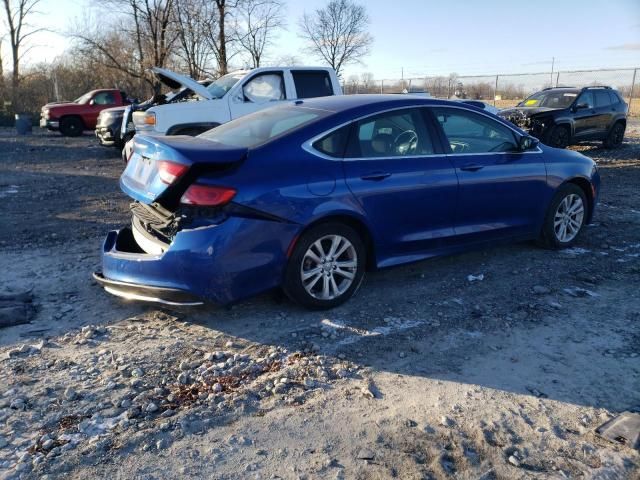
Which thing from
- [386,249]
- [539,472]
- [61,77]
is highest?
[61,77]

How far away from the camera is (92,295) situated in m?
4.66

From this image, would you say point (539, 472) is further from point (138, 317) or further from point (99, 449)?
point (138, 317)

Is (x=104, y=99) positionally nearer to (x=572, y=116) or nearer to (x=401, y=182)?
(x=572, y=116)

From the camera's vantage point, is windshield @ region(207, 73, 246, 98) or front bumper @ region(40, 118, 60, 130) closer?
windshield @ region(207, 73, 246, 98)

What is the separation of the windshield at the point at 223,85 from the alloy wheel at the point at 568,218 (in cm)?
669

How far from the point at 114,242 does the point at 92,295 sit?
0.54 metres

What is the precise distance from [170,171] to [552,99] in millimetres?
14015

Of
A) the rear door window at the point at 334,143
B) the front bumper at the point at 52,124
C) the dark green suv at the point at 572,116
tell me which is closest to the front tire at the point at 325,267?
the rear door window at the point at 334,143

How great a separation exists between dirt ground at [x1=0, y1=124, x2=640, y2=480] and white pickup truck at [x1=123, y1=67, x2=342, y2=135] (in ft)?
17.0

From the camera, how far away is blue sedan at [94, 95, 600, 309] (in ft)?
12.6

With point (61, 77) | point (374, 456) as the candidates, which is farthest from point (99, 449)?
point (61, 77)

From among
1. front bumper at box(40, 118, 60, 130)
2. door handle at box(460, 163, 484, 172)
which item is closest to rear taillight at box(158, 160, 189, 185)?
door handle at box(460, 163, 484, 172)

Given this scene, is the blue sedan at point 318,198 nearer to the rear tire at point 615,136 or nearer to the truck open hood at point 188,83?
the truck open hood at point 188,83

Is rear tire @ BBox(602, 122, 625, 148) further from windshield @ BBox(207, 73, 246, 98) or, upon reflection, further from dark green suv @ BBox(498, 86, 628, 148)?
windshield @ BBox(207, 73, 246, 98)
